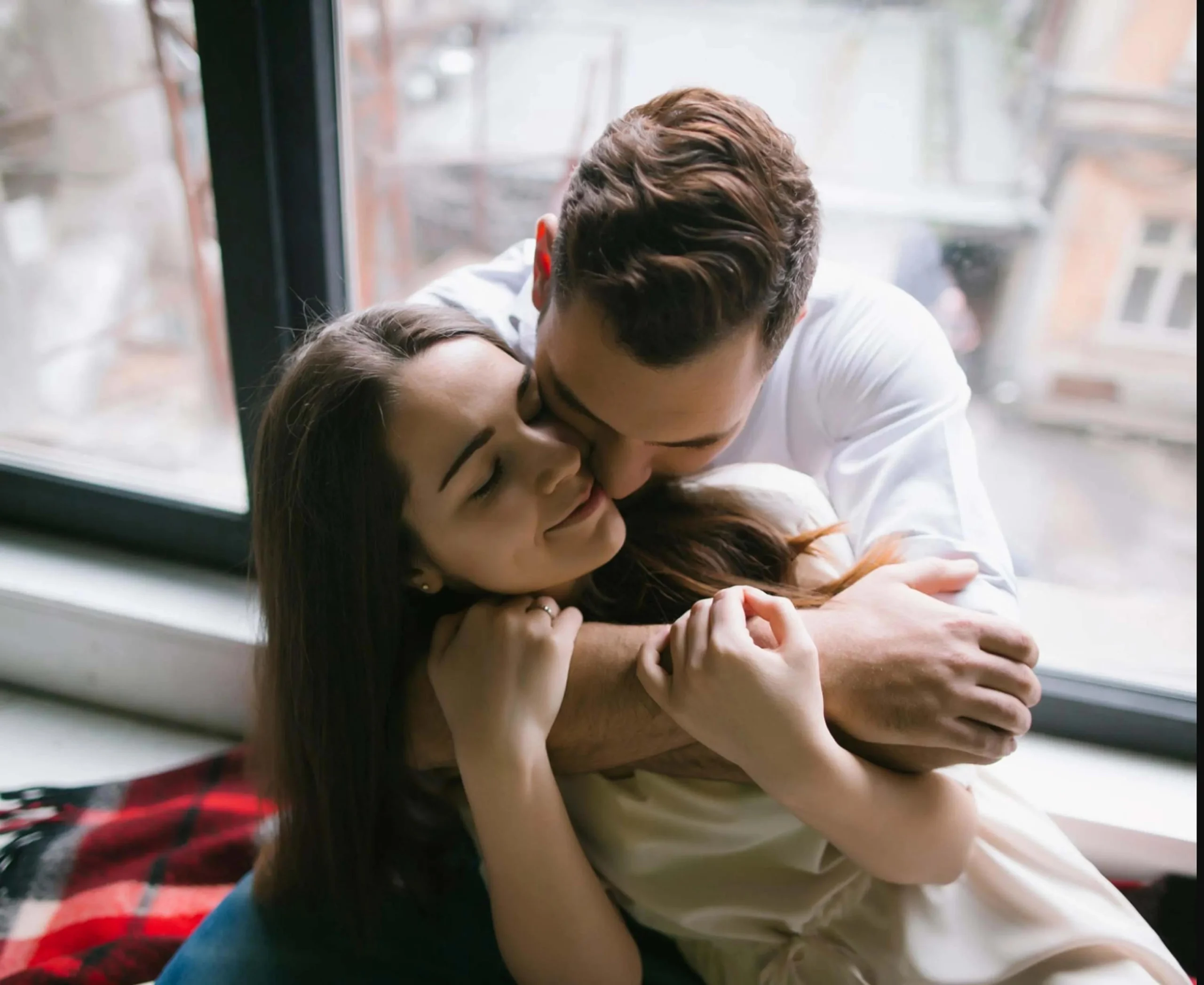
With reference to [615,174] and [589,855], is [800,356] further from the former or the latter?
[589,855]

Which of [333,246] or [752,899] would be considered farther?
[333,246]

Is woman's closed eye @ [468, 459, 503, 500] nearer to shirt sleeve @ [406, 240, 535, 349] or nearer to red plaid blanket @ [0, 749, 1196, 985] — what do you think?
shirt sleeve @ [406, 240, 535, 349]

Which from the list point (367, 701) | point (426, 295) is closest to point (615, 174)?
point (426, 295)

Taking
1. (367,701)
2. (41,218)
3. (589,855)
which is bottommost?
(589,855)

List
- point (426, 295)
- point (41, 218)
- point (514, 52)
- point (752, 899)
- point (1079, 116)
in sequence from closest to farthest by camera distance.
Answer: point (752, 899) < point (426, 295) < point (1079, 116) < point (514, 52) < point (41, 218)

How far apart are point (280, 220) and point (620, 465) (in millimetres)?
646

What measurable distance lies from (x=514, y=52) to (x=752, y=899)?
3.32ft

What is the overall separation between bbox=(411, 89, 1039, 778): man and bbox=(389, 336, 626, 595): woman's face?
0.13 feet

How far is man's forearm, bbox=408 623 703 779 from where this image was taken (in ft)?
2.54

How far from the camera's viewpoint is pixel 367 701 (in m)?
0.82

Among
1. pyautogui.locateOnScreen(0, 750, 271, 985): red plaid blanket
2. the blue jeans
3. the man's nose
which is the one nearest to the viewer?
the man's nose

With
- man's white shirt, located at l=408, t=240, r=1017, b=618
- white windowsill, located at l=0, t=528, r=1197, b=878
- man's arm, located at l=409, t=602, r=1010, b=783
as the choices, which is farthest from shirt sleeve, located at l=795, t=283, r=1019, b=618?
white windowsill, located at l=0, t=528, r=1197, b=878

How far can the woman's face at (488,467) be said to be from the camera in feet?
2.36

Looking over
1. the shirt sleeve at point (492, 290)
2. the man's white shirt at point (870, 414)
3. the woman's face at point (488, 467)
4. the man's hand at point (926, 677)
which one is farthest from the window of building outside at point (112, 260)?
the man's hand at point (926, 677)
